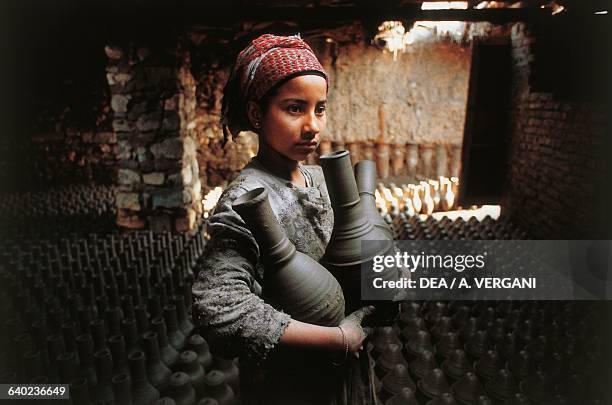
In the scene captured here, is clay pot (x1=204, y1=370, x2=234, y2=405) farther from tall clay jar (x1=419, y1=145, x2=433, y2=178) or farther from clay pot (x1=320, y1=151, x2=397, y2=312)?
tall clay jar (x1=419, y1=145, x2=433, y2=178)

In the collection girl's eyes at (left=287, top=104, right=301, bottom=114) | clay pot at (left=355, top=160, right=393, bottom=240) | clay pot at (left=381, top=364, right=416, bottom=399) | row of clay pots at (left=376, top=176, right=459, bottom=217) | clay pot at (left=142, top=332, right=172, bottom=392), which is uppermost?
girl's eyes at (left=287, top=104, right=301, bottom=114)

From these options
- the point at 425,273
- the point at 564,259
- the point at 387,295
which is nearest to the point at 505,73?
the point at 564,259

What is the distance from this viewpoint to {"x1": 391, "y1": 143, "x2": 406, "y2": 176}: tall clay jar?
7.93 metres

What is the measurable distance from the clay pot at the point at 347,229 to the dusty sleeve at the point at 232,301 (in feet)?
0.68

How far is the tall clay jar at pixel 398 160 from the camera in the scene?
793 centimetres

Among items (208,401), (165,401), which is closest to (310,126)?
(208,401)

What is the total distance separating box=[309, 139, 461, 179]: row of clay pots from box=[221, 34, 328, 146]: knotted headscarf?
22.3ft

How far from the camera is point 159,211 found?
4.70 metres

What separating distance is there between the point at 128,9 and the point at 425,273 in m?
3.68

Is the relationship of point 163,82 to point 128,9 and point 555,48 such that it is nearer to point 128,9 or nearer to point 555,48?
point 128,9

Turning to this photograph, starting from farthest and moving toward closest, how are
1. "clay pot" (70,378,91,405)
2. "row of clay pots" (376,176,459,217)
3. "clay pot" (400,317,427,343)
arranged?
"row of clay pots" (376,176,459,217) → "clay pot" (400,317,427,343) → "clay pot" (70,378,91,405)

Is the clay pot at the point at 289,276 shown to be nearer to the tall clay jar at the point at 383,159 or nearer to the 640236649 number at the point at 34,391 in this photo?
the 640236649 number at the point at 34,391

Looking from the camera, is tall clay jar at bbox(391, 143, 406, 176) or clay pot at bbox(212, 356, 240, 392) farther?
tall clay jar at bbox(391, 143, 406, 176)

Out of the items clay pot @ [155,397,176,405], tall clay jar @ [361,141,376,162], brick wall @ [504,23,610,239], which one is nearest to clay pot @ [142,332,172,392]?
clay pot @ [155,397,176,405]
